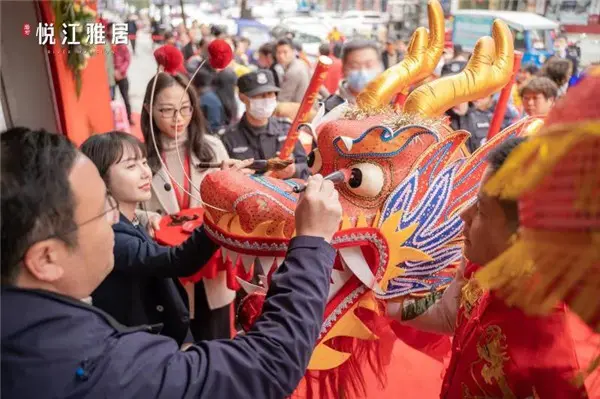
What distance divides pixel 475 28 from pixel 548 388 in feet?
21.1

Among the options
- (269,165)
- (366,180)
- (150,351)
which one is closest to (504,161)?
(366,180)

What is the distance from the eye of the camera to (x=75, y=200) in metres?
0.78

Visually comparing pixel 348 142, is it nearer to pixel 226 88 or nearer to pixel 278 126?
pixel 278 126

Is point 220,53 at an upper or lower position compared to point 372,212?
upper

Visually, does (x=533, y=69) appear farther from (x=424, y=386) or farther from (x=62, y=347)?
(x=62, y=347)

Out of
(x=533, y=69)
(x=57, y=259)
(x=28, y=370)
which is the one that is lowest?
(x=533, y=69)

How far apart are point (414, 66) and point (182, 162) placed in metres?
0.89

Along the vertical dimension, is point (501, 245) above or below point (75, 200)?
below

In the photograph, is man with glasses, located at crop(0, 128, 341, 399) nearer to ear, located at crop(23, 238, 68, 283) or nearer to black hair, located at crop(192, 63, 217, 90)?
ear, located at crop(23, 238, 68, 283)

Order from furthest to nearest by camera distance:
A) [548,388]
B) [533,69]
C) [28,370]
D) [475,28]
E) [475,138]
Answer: [475,28]
[533,69]
[475,138]
[548,388]
[28,370]

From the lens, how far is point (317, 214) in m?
0.97

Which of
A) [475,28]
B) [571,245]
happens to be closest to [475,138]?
[571,245]

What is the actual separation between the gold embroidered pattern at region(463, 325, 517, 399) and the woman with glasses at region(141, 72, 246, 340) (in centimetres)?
111

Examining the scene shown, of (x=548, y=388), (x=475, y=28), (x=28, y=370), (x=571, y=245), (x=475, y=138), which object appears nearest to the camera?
(x=571, y=245)
